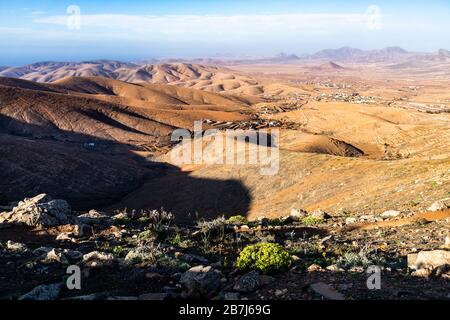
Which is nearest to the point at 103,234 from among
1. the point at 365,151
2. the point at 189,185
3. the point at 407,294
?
the point at 407,294

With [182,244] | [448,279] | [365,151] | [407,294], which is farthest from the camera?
[365,151]

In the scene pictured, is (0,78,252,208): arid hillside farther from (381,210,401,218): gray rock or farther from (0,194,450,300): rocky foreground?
→ (381,210,401,218): gray rock

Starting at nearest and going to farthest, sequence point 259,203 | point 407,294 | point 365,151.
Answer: point 407,294, point 259,203, point 365,151

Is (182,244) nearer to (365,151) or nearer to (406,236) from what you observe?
(406,236)

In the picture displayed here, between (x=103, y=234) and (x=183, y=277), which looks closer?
(x=183, y=277)

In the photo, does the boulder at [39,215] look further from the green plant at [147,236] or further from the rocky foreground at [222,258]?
the green plant at [147,236]

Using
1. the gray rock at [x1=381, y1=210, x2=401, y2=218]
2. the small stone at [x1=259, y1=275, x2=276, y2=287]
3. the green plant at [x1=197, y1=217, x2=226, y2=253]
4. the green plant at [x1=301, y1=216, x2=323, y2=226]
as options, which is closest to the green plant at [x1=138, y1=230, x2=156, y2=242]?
the green plant at [x1=197, y1=217, x2=226, y2=253]
